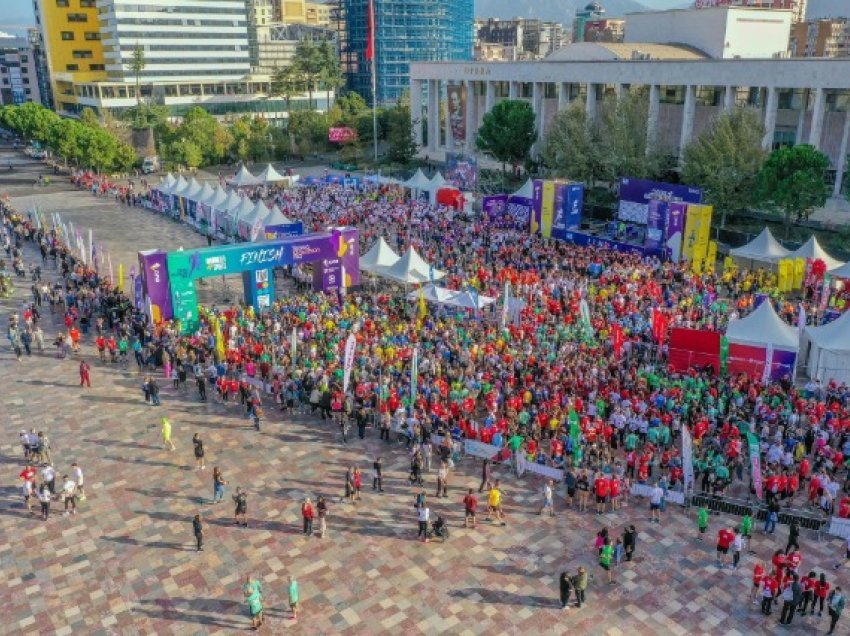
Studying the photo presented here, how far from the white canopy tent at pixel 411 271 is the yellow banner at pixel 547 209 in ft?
47.4

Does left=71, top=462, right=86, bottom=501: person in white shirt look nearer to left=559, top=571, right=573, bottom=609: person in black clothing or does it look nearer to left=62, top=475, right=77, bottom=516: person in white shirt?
left=62, top=475, right=77, bottom=516: person in white shirt

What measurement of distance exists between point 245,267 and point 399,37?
9465 centimetres

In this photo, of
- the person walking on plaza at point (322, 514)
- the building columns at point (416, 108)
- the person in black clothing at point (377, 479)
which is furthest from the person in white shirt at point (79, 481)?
the building columns at point (416, 108)

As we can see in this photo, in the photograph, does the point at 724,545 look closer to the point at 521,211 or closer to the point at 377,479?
the point at 377,479

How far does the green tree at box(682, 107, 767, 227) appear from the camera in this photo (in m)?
41.5

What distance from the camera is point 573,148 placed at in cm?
5119

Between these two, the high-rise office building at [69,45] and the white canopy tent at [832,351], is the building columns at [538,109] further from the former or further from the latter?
the high-rise office building at [69,45]

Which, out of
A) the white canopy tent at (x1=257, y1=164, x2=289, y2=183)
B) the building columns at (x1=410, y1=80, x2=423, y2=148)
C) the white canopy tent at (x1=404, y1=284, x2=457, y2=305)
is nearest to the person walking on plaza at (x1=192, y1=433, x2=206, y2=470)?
the white canopy tent at (x1=404, y1=284, x2=457, y2=305)

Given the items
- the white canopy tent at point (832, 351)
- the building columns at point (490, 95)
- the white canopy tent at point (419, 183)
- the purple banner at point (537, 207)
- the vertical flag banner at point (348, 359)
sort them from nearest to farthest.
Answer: the vertical flag banner at point (348, 359) → the white canopy tent at point (832, 351) → the purple banner at point (537, 207) → the white canopy tent at point (419, 183) → the building columns at point (490, 95)

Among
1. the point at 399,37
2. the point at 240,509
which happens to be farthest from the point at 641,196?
the point at 399,37

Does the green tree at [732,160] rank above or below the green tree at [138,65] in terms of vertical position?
below

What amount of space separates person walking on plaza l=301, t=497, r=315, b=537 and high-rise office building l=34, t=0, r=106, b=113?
109019 mm

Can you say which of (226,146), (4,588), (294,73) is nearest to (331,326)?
(4,588)

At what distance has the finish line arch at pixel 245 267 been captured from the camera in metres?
28.1
